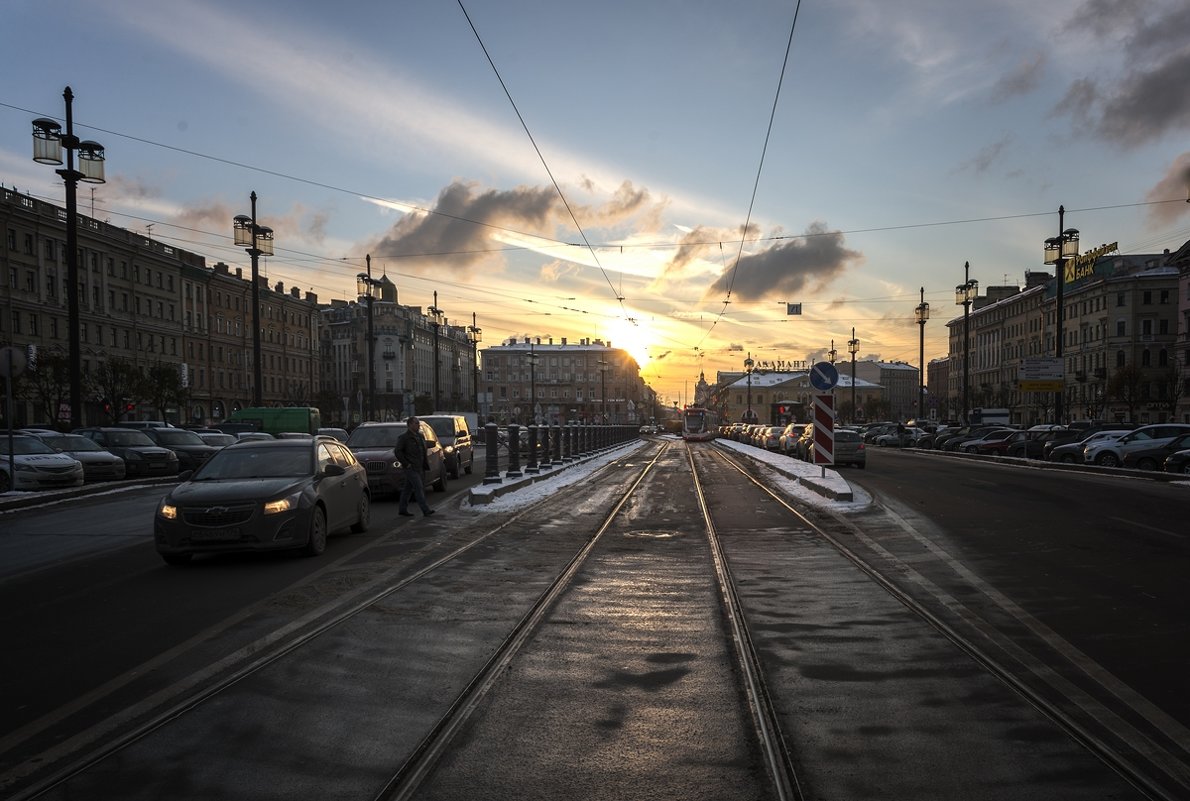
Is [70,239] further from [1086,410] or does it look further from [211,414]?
[1086,410]

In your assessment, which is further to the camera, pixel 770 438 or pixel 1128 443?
pixel 770 438

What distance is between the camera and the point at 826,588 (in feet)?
28.8

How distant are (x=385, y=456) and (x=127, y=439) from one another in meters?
13.7

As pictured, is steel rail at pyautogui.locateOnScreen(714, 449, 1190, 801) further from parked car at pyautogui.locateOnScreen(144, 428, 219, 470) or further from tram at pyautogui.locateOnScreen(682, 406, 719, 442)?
tram at pyautogui.locateOnScreen(682, 406, 719, 442)

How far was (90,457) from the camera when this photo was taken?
80.6 feet

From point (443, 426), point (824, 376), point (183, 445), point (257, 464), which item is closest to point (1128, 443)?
point (824, 376)

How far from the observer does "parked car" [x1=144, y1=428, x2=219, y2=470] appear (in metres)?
29.8

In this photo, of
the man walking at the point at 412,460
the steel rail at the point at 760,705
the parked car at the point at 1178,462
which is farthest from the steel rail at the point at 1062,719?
the parked car at the point at 1178,462

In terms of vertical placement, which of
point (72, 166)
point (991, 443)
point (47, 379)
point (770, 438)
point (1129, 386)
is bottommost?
point (770, 438)

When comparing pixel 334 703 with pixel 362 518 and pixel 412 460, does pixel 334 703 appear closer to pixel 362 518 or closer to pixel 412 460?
pixel 362 518

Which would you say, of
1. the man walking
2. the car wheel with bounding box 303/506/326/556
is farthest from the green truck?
the car wheel with bounding box 303/506/326/556

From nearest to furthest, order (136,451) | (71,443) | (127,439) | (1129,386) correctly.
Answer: (71,443) < (136,451) < (127,439) < (1129,386)

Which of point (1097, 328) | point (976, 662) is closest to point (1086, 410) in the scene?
point (1097, 328)

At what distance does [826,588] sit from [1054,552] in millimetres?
3882
